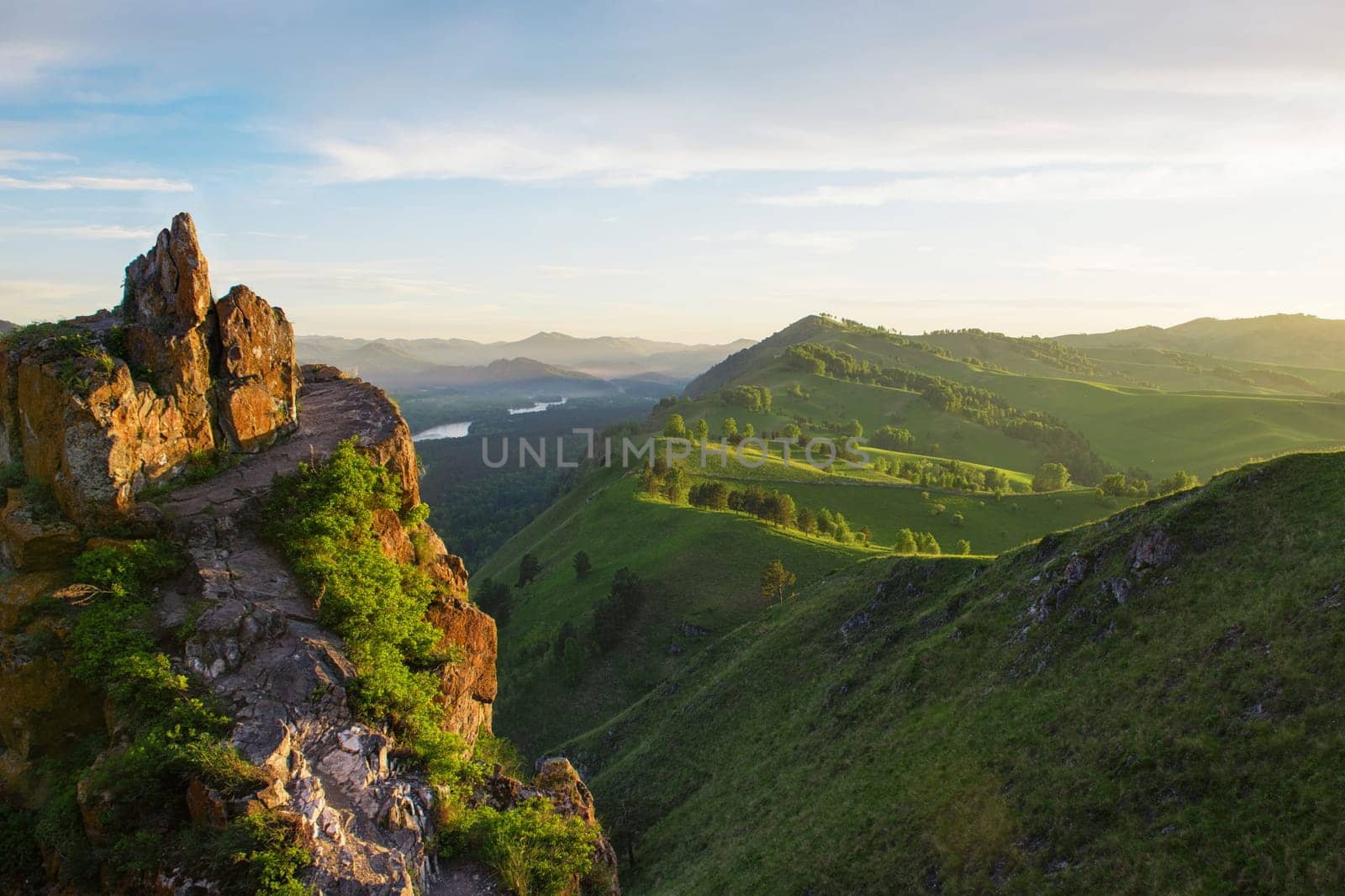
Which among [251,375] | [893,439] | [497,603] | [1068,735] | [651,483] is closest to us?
[251,375]

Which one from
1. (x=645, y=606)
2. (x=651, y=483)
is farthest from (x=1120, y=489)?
(x=645, y=606)

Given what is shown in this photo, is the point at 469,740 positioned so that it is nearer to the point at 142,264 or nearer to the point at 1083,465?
the point at 142,264

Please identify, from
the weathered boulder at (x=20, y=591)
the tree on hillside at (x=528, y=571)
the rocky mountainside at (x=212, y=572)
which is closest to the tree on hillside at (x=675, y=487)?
the tree on hillside at (x=528, y=571)

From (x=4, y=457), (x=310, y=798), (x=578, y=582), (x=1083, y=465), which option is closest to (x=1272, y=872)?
(x=310, y=798)

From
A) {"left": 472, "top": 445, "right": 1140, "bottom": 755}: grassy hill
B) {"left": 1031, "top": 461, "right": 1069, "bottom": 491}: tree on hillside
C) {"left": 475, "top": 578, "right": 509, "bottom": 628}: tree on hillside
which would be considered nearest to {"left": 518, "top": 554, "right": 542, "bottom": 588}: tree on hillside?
{"left": 472, "top": 445, "right": 1140, "bottom": 755}: grassy hill

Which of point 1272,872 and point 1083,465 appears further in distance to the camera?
point 1083,465

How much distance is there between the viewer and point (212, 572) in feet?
68.2

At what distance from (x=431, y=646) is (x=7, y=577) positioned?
11977mm

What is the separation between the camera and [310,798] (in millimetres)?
16641

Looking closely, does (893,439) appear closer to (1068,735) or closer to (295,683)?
(1068,735)

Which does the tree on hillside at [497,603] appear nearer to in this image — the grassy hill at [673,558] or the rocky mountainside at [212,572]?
the grassy hill at [673,558]

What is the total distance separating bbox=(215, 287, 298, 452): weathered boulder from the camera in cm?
2580

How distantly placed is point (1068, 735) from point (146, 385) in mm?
36974

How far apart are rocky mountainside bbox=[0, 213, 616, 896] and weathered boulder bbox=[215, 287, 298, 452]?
7 centimetres
